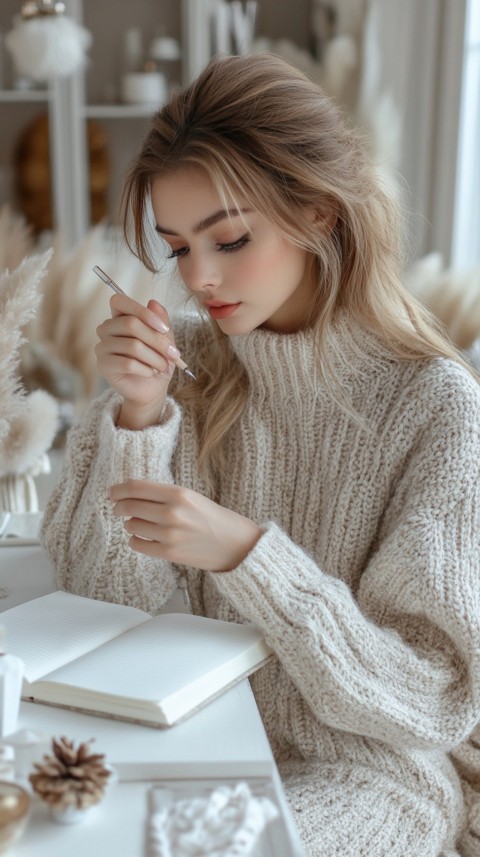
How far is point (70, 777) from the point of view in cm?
63

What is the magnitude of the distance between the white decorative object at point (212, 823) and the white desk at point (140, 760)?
0.01m

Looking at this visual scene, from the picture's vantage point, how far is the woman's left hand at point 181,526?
0.87 metres

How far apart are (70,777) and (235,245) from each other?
613 millimetres

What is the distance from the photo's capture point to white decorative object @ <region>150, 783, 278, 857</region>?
0.61 meters

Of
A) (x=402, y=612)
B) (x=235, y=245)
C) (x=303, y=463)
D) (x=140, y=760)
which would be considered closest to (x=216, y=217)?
(x=235, y=245)

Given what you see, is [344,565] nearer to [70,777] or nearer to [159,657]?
[159,657]

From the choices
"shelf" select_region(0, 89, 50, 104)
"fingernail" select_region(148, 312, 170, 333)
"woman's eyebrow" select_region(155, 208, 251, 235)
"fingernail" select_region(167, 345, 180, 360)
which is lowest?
"fingernail" select_region(167, 345, 180, 360)

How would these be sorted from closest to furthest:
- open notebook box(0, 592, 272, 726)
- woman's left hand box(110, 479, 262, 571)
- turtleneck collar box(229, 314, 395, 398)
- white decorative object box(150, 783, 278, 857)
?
white decorative object box(150, 783, 278, 857) → open notebook box(0, 592, 272, 726) → woman's left hand box(110, 479, 262, 571) → turtleneck collar box(229, 314, 395, 398)

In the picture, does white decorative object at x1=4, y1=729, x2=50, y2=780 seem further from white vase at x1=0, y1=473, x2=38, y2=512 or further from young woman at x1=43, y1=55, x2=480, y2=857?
white vase at x1=0, y1=473, x2=38, y2=512

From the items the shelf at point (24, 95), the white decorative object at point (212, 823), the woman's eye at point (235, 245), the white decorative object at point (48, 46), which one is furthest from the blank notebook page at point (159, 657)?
the shelf at point (24, 95)

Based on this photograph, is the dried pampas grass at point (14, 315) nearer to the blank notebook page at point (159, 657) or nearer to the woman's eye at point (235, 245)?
the woman's eye at point (235, 245)

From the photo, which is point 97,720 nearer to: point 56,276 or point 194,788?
point 194,788

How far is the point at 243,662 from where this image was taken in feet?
2.80

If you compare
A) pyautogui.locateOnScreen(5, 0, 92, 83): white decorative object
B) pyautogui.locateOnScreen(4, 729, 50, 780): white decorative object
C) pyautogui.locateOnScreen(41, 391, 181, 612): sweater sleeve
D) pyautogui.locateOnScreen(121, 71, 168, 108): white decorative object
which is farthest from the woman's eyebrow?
pyautogui.locateOnScreen(121, 71, 168, 108): white decorative object
